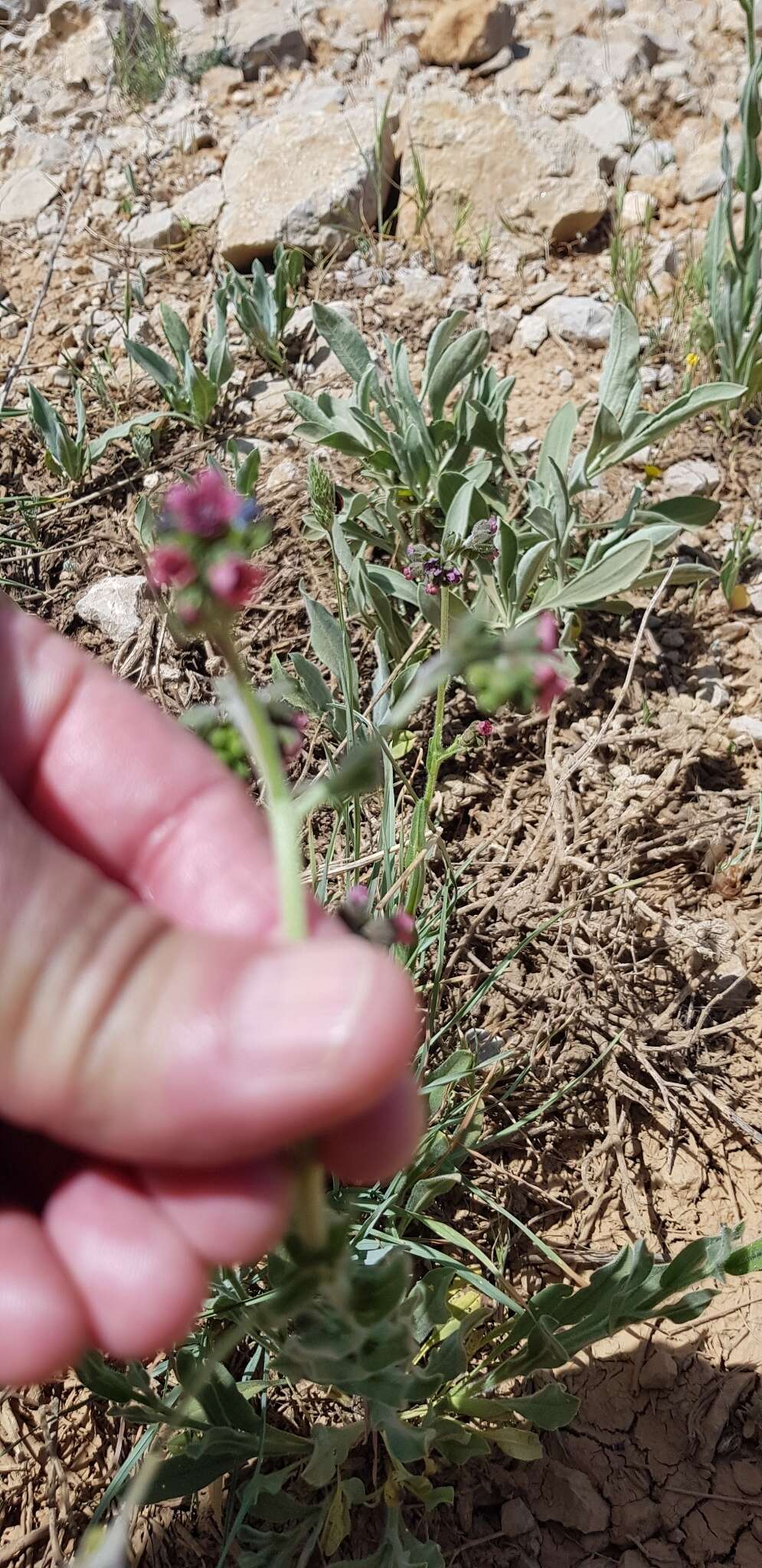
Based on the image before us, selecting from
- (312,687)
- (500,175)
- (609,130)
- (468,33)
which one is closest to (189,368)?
(312,687)

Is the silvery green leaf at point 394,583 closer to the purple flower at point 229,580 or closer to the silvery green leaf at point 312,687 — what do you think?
the silvery green leaf at point 312,687

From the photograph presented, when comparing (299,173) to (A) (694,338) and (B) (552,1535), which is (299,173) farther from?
(B) (552,1535)

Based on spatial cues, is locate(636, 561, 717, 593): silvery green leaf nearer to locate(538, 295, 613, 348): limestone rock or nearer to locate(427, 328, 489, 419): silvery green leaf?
locate(427, 328, 489, 419): silvery green leaf

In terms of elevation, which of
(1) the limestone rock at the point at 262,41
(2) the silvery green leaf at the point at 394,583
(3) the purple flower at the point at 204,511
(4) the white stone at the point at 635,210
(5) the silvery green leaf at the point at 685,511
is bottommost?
(5) the silvery green leaf at the point at 685,511

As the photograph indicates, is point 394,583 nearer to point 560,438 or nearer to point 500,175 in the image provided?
point 560,438

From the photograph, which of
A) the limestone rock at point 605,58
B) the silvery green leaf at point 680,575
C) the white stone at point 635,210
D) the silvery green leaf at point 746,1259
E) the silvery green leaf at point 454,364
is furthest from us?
the limestone rock at point 605,58

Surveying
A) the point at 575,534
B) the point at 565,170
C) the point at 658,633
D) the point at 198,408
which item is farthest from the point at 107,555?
the point at 565,170

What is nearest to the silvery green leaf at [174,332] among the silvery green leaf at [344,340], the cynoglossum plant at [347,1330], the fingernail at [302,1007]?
the silvery green leaf at [344,340]
